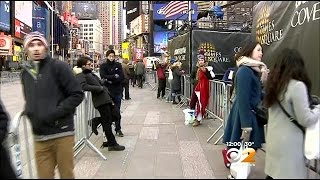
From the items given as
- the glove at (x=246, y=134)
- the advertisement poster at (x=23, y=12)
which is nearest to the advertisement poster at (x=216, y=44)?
the glove at (x=246, y=134)

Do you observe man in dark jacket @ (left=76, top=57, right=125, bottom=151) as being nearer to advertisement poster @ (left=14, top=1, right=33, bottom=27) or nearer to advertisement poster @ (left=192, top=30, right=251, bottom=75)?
advertisement poster @ (left=192, top=30, right=251, bottom=75)

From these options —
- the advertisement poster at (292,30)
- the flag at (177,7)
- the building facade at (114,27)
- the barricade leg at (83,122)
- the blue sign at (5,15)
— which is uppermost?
the building facade at (114,27)

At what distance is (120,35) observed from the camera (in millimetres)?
120500

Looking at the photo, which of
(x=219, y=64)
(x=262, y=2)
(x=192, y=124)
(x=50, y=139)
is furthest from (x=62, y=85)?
(x=219, y=64)

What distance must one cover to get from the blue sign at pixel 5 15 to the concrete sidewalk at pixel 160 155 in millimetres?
50699

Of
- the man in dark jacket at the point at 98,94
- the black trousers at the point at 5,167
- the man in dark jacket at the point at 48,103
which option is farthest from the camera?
the man in dark jacket at the point at 98,94

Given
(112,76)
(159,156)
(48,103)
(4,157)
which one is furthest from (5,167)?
(112,76)

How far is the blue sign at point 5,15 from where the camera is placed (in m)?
56.6

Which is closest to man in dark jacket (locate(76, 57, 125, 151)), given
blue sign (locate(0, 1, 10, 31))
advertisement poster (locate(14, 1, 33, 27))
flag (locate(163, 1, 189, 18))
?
flag (locate(163, 1, 189, 18))

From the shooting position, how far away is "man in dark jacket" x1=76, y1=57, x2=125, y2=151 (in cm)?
717

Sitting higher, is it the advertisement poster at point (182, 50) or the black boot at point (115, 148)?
the advertisement poster at point (182, 50)

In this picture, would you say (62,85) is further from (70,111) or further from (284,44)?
(284,44)

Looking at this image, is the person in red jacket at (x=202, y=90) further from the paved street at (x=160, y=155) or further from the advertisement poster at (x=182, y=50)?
the advertisement poster at (x=182, y=50)

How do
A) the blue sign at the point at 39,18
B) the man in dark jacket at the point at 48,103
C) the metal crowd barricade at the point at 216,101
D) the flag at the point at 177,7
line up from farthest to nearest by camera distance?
the blue sign at the point at 39,18 < the flag at the point at 177,7 < the metal crowd barricade at the point at 216,101 < the man in dark jacket at the point at 48,103
